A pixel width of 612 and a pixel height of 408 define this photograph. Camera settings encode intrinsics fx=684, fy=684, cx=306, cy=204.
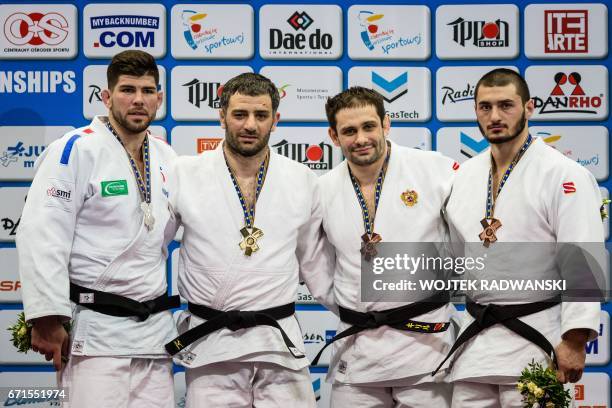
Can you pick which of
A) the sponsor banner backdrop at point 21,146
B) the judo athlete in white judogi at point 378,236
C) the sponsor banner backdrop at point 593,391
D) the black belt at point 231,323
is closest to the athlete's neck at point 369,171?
the judo athlete in white judogi at point 378,236

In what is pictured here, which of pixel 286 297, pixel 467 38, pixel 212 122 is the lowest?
pixel 286 297

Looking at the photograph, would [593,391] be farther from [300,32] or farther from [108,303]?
[108,303]

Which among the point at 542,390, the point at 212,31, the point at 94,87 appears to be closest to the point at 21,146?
the point at 94,87

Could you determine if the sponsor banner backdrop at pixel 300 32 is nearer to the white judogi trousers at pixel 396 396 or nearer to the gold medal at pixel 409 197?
the gold medal at pixel 409 197

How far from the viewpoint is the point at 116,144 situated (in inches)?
126

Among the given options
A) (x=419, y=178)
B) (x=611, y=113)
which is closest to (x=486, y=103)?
(x=419, y=178)

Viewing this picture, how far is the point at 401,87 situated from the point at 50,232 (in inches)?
109

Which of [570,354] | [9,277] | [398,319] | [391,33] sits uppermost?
[391,33]

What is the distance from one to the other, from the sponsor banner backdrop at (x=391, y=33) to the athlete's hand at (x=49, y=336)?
2822 millimetres

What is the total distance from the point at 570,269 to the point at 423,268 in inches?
28.0

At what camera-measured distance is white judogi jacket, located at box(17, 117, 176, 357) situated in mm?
2941

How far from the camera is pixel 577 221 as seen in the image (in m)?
2.97

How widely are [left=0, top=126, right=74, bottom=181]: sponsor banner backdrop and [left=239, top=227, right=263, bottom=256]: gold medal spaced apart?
2.27 metres

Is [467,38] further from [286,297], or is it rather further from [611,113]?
[286,297]
